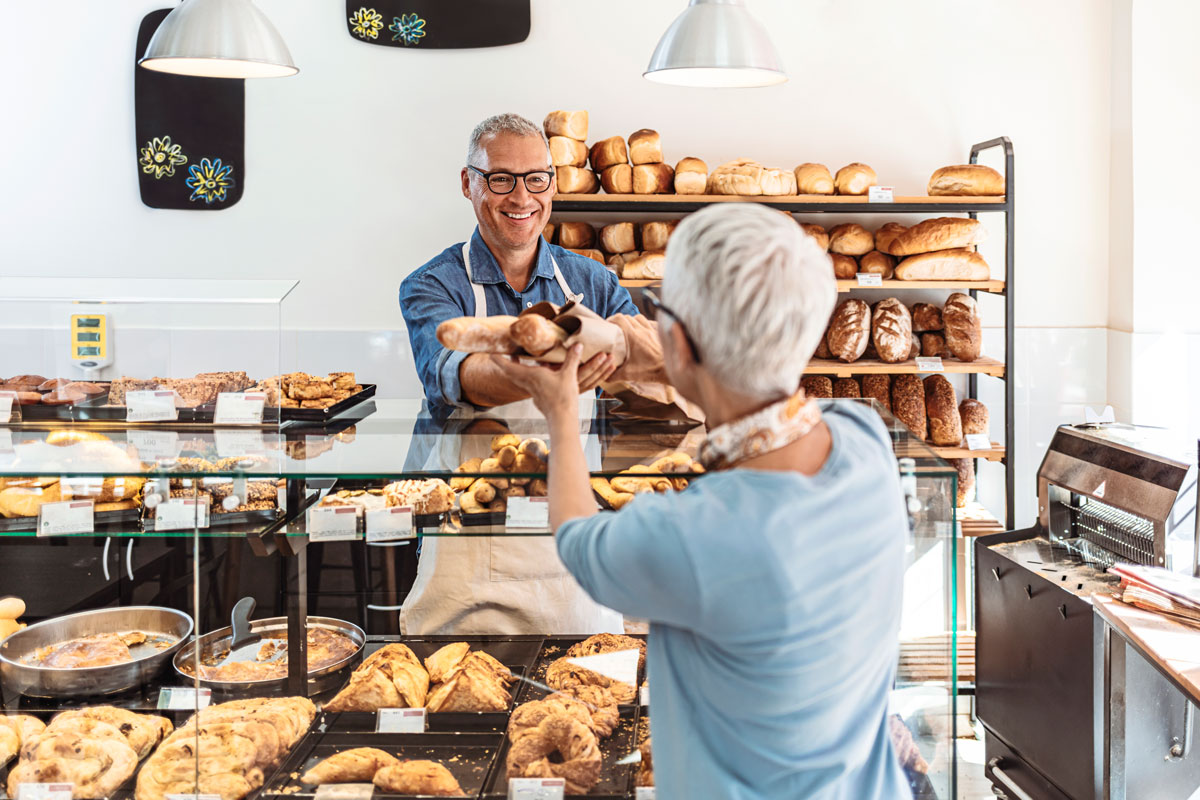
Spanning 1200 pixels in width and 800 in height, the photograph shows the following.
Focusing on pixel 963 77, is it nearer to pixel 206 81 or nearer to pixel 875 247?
pixel 875 247

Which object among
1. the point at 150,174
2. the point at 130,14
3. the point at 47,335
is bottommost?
the point at 47,335

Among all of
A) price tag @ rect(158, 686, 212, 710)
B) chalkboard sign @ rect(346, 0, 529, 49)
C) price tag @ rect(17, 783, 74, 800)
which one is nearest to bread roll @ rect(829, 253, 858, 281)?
chalkboard sign @ rect(346, 0, 529, 49)

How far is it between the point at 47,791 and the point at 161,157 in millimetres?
3546

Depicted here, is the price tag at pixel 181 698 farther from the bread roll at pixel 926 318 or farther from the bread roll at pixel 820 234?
the bread roll at pixel 926 318

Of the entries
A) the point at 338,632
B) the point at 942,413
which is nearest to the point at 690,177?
the point at 942,413

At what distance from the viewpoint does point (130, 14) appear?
14.9ft

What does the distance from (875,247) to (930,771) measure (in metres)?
3.17

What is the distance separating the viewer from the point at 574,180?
13.8ft

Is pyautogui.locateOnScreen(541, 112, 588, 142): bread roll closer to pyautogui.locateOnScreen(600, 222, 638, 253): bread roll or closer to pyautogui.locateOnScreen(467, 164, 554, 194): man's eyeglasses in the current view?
pyautogui.locateOnScreen(600, 222, 638, 253): bread roll

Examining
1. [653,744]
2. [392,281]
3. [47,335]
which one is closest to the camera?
[653,744]

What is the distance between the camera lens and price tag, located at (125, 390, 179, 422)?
6.23 feet

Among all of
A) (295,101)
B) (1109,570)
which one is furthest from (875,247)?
(295,101)

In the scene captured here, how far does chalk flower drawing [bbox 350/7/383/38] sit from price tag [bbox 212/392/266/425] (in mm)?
3134

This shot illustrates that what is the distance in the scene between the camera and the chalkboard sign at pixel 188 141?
4.57 meters
